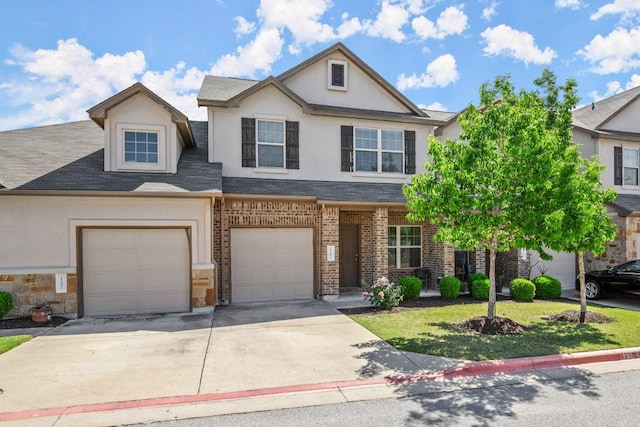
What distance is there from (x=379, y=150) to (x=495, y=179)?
6237 mm

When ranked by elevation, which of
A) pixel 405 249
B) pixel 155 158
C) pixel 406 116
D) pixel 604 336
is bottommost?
pixel 604 336

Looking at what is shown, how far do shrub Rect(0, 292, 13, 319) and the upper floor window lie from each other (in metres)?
4.43

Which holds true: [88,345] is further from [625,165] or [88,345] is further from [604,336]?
[625,165]

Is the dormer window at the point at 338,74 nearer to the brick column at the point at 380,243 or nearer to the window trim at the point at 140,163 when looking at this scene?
the brick column at the point at 380,243

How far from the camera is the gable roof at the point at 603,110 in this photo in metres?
16.3

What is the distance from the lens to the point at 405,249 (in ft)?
46.7

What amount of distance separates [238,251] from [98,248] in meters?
3.78

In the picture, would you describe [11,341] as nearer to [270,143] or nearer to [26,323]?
[26,323]

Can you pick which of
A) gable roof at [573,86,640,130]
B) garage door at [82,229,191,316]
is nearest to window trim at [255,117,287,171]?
garage door at [82,229,191,316]

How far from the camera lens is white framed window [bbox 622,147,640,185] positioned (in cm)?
1616

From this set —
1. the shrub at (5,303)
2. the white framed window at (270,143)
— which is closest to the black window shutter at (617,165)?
the white framed window at (270,143)

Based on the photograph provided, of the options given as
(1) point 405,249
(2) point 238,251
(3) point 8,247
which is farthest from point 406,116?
(3) point 8,247

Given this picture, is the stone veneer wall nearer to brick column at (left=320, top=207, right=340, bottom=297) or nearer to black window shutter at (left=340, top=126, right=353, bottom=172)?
brick column at (left=320, top=207, right=340, bottom=297)

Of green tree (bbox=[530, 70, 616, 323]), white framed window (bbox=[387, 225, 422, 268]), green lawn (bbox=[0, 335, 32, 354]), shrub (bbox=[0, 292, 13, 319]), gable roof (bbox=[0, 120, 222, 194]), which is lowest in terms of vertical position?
green lawn (bbox=[0, 335, 32, 354])
